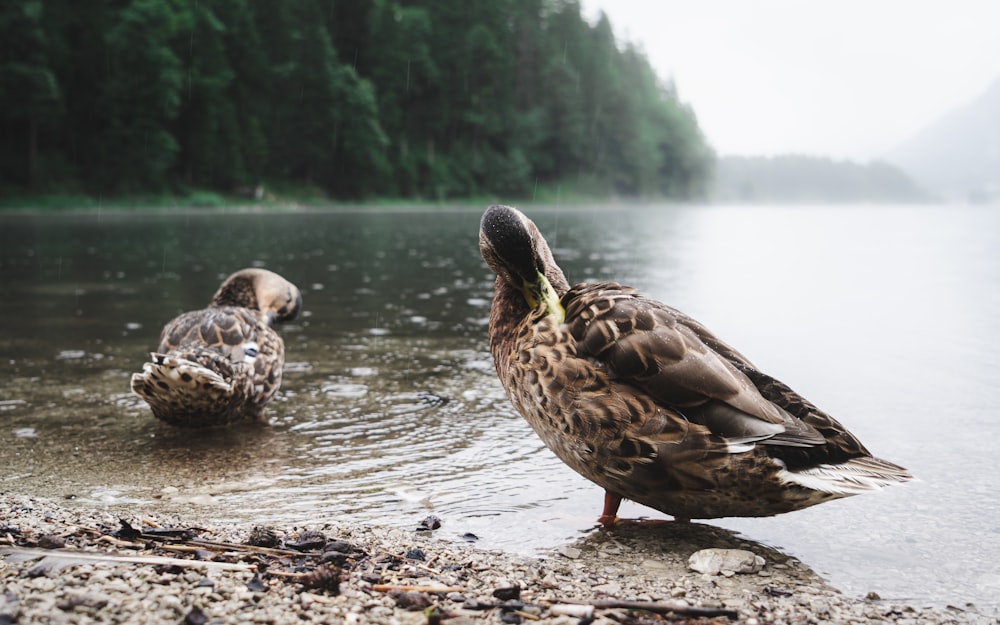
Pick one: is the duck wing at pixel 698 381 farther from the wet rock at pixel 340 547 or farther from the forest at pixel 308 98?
the forest at pixel 308 98

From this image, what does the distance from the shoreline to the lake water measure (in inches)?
8.6

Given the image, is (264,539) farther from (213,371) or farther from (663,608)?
(213,371)

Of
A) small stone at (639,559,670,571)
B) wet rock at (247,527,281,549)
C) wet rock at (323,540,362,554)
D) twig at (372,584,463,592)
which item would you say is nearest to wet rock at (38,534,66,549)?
wet rock at (247,527,281,549)

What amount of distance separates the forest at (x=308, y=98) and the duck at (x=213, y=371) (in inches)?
1645

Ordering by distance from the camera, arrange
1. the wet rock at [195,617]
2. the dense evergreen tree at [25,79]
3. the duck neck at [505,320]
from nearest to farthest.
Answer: the wet rock at [195,617], the duck neck at [505,320], the dense evergreen tree at [25,79]

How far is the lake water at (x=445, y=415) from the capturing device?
408cm

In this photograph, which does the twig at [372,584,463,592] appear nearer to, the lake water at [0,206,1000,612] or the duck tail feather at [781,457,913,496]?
the lake water at [0,206,1000,612]

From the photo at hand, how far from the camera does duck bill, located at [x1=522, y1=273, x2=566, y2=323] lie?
157 inches

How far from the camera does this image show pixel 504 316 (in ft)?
13.8

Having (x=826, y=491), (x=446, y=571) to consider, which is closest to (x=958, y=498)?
(x=826, y=491)

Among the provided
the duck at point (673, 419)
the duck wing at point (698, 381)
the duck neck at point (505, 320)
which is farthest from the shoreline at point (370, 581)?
the duck neck at point (505, 320)

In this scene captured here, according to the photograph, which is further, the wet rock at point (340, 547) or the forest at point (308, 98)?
the forest at point (308, 98)

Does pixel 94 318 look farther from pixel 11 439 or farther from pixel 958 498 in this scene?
pixel 958 498

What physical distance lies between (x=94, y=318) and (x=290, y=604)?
8450 mm
